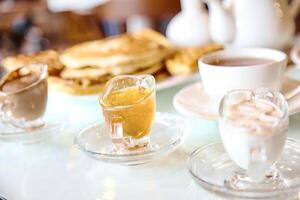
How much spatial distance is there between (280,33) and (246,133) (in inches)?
23.3

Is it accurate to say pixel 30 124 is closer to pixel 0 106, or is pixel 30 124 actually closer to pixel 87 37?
pixel 0 106

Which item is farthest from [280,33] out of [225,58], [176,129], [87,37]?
[87,37]

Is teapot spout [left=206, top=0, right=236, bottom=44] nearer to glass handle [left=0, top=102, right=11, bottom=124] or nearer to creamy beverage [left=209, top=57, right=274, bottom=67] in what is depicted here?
creamy beverage [left=209, top=57, right=274, bottom=67]

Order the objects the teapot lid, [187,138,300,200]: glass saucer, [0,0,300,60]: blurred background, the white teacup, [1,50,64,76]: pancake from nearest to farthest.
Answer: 1. [187,138,300,200]: glass saucer
2. the white teacup
3. [1,50,64,76]: pancake
4. the teapot lid
5. [0,0,300,60]: blurred background

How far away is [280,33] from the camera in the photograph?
3.47ft

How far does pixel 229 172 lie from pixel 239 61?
12.2 inches

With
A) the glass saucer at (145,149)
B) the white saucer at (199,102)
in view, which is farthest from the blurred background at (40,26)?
the glass saucer at (145,149)

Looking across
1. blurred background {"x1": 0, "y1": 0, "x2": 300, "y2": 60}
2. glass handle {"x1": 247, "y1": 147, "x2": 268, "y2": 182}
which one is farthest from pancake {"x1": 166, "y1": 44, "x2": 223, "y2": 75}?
blurred background {"x1": 0, "y1": 0, "x2": 300, "y2": 60}

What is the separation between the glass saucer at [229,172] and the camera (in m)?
0.52

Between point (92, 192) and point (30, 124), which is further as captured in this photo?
point (30, 124)

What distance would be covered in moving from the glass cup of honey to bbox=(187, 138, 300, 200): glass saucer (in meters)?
0.10

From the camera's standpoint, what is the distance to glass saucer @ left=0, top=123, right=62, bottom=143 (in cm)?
80

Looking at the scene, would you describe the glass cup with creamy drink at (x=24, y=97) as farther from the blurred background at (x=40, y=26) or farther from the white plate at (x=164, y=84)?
the blurred background at (x=40, y=26)

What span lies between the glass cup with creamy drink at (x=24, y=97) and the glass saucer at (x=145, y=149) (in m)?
0.11
